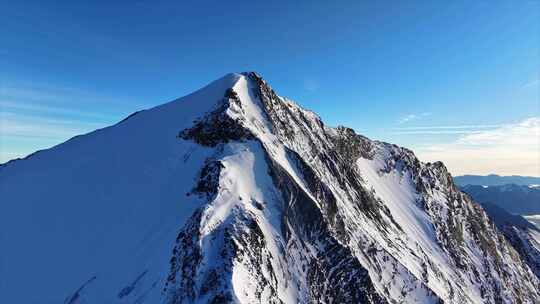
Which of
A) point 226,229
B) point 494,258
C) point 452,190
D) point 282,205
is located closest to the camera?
point 226,229

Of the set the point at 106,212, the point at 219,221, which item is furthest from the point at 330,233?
the point at 106,212

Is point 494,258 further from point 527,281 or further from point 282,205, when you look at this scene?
point 282,205

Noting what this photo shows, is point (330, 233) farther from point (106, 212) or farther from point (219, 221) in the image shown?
point (106, 212)

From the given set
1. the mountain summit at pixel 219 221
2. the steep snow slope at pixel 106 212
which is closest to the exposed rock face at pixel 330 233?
the mountain summit at pixel 219 221

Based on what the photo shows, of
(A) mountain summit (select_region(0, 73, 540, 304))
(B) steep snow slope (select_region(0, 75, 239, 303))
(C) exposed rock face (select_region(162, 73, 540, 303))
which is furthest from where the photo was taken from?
(B) steep snow slope (select_region(0, 75, 239, 303))

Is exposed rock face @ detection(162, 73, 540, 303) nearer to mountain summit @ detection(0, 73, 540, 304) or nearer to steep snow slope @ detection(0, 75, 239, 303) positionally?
mountain summit @ detection(0, 73, 540, 304)

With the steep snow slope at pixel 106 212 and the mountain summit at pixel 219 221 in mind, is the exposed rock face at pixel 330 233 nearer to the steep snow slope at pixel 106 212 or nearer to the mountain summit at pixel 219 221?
the mountain summit at pixel 219 221

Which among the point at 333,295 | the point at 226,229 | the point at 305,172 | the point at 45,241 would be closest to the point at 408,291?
the point at 333,295

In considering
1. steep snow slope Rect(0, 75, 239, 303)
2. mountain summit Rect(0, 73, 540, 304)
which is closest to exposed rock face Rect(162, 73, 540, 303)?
mountain summit Rect(0, 73, 540, 304)
